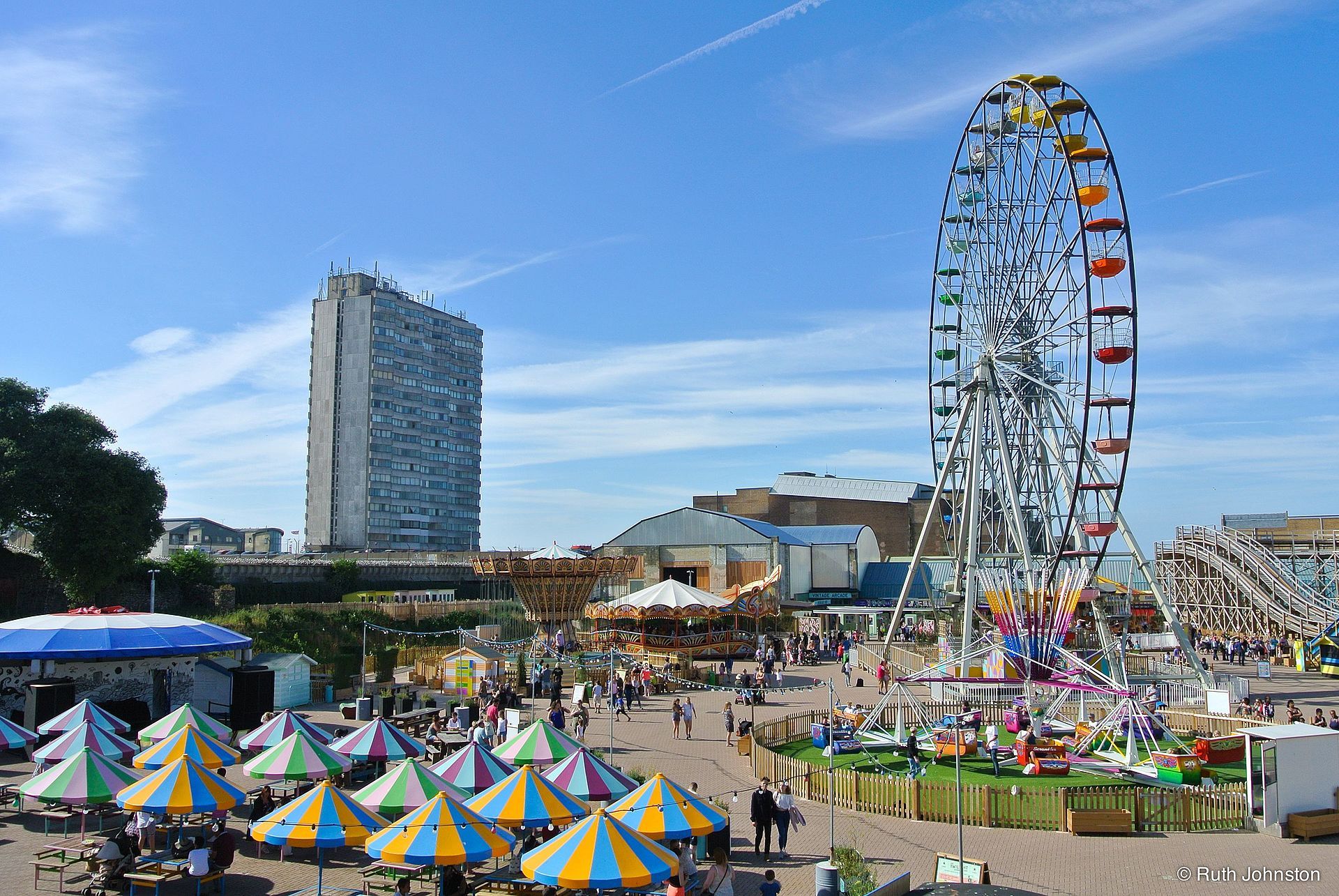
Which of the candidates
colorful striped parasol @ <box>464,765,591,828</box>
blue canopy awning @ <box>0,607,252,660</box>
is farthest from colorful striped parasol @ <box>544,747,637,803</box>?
blue canopy awning @ <box>0,607,252,660</box>

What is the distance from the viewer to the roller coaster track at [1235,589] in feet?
176

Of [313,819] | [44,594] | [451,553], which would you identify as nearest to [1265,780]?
[313,819]

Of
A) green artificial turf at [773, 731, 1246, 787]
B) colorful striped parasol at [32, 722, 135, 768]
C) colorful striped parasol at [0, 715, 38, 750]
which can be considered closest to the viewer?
colorful striped parasol at [32, 722, 135, 768]

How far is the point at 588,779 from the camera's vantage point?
16.9 m

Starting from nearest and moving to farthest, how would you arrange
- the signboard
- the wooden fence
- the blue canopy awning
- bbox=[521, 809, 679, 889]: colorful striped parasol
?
1. bbox=[521, 809, 679, 889]: colorful striped parasol
2. the signboard
3. the wooden fence
4. the blue canopy awning

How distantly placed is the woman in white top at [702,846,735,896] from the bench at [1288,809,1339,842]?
10.5 metres

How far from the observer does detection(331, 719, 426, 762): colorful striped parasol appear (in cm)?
1981

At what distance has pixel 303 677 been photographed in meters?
34.1

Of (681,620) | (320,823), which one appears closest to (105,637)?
(320,823)

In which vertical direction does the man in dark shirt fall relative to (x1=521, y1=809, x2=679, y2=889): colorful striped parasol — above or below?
below

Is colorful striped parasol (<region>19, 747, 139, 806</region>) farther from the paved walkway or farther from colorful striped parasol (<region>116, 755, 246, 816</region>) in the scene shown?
the paved walkway

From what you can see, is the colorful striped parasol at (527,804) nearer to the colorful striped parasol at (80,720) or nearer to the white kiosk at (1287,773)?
the colorful striped parasol at (80,720)

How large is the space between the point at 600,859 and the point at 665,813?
7.22ft

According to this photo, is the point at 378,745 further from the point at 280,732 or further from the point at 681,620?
the point at 681,620
